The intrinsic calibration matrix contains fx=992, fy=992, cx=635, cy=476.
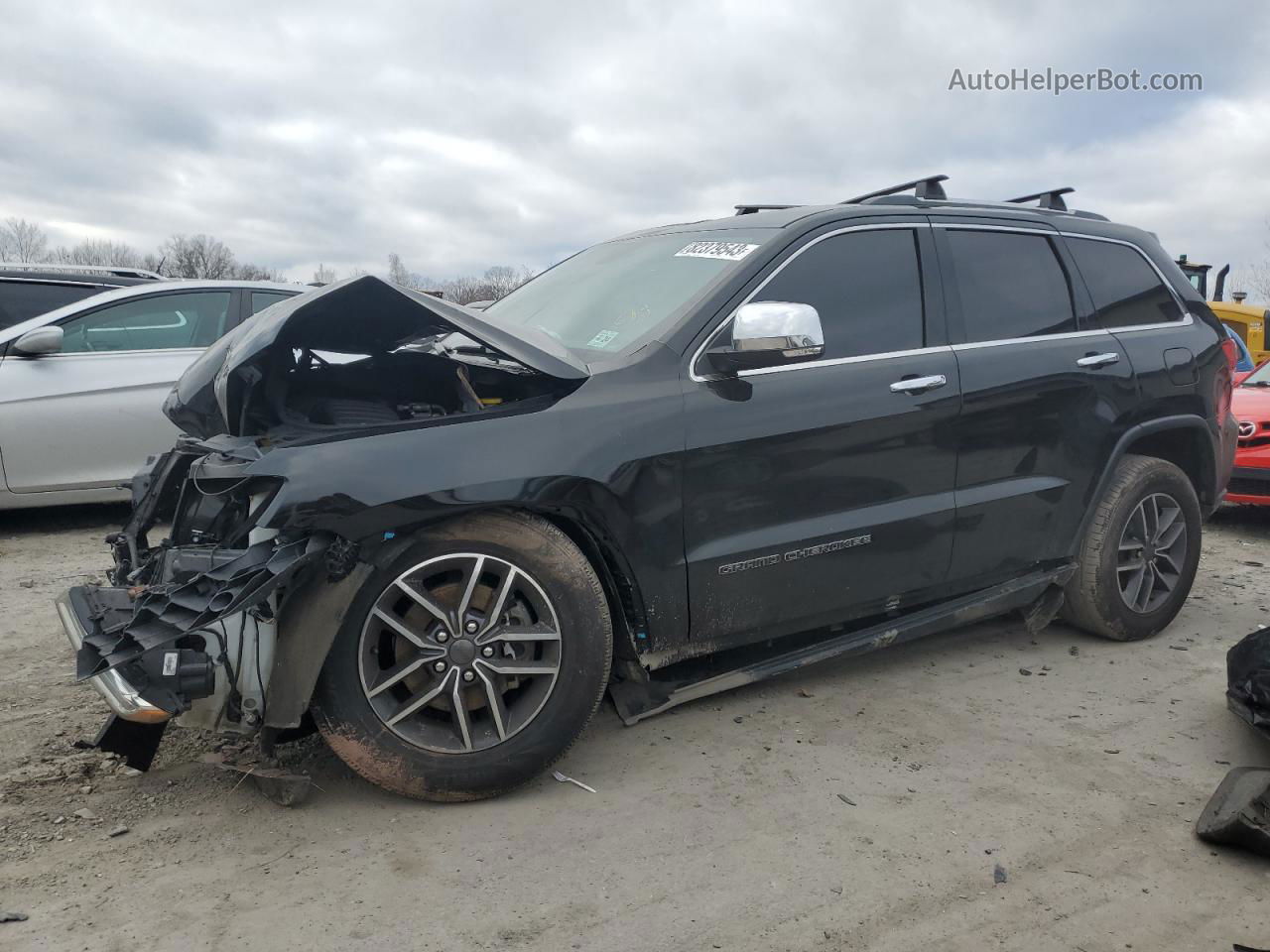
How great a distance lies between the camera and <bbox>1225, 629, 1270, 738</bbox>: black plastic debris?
3.36 meters

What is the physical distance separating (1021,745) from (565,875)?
5.74 ft

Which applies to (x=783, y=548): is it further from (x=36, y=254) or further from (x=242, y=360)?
(x=36, y=254)

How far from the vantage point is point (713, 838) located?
111 inches

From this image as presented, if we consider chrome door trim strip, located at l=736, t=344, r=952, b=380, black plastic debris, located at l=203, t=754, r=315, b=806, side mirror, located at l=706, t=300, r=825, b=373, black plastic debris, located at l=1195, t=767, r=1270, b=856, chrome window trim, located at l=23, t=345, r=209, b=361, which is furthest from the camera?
chrome window trim, located at l=23, t=345, r=209, b=361

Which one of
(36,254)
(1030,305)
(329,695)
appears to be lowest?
(329,695)

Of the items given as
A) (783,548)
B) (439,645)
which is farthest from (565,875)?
(783,548)

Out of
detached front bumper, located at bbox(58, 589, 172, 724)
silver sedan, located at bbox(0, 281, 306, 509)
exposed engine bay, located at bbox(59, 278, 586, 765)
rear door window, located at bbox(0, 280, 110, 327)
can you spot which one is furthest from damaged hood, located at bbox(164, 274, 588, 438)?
rear door window, located at bbox(0, 280, 110, 327)

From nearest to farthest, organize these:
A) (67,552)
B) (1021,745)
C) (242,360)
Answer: (242,360) → (1021,745) → (67,552)

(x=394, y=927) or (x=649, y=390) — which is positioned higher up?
(x=649, y=390)

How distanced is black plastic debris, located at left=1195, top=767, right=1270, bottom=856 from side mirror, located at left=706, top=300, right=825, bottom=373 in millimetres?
1804

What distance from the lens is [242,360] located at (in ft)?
9.74

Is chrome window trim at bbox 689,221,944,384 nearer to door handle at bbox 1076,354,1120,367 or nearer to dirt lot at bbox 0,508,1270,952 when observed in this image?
door handle at bbox 1076,354,1120,367

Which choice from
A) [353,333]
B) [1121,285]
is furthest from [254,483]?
[1121,285]

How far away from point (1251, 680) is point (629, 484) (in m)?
2.31
